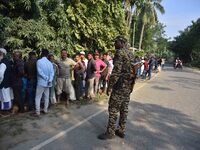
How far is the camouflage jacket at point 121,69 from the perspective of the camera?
7230 millimetres

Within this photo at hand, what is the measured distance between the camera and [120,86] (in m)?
7.44

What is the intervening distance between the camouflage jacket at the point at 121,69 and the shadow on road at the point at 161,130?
1.19 metres

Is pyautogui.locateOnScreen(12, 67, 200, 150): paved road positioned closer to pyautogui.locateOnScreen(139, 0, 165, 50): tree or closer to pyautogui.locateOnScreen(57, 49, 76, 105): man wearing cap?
pyautogui.locateOnScreen(57, 49, 76, 105): man wearing cap

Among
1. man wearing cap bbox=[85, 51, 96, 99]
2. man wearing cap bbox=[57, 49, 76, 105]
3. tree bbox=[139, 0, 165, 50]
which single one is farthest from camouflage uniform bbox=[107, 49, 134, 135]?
tree bbox=[139, 0, 165, 50]

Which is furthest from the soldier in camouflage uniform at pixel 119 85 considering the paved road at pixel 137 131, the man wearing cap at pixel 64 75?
the man wearing cap at pixel 64 75

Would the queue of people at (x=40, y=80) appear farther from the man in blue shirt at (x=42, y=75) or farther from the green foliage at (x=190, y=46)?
the green foliage at (x=190, y=46)

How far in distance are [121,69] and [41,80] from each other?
2.80 m

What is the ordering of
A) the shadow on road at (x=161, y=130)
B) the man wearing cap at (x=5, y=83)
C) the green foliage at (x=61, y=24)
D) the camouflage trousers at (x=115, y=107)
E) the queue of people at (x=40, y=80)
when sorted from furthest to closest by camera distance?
the green foliage at (x=61, y=24)
the queue of people at (x=40, y=80)
the man wearing cap at (x=5, y=83)
the camouflage trousers at (x=115, y=107)
the shadow on road at (x=161, y=130)

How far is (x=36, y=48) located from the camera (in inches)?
556

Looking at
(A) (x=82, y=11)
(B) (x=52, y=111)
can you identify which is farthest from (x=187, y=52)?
(B) (x=52, y=111)

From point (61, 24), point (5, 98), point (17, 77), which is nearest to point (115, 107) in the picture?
point (5, 98)

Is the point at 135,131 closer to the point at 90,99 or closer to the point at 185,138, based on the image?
the point at 185,138

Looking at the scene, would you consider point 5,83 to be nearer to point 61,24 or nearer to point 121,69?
point 121,69

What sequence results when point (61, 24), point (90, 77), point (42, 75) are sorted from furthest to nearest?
point (61, 24)
point (90, 77)
point (42, 75)
